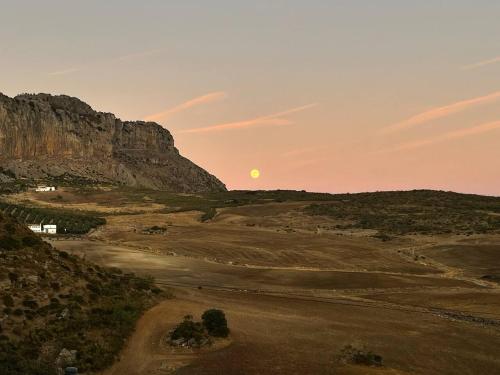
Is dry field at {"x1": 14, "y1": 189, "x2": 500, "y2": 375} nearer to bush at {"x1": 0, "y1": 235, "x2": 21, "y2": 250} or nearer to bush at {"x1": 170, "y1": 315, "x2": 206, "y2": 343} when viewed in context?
bush at {"x1": 170, "y1": 315, "x2": 206, "y2": 343}

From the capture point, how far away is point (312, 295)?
45.2m

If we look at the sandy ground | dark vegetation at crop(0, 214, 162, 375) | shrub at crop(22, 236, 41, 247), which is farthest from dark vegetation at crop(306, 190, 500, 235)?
shrub at crop(22, 236, 41, 247)

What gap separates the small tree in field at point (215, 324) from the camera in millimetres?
29094

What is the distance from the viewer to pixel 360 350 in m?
26.6

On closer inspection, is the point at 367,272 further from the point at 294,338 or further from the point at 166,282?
the point at 294,338

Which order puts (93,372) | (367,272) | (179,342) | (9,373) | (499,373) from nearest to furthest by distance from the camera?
(9,373) → (93,372) → (499,373) → (179,342) → (367,272)

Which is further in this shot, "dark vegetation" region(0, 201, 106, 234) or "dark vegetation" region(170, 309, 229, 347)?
"dark vegetation" region(0, 201, 106, 234)

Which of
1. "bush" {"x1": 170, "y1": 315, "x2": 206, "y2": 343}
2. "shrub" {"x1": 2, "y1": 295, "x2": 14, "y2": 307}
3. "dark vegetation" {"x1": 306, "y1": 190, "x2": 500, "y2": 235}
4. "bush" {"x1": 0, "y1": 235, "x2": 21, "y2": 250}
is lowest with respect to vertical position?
"bush" {"x1": 170, "y1": 315, "x2": 206, "y2": 343}

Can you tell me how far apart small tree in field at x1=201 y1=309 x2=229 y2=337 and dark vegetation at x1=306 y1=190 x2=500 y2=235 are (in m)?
59.8

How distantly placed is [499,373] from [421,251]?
5123 centimetres

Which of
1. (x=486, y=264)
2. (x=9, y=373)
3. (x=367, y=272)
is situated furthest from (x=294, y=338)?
Result: (x=486, y=264)

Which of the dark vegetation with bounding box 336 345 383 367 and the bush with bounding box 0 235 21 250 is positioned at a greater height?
the bush with bounding box 0 235 21 250

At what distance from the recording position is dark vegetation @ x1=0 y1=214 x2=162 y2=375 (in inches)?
961

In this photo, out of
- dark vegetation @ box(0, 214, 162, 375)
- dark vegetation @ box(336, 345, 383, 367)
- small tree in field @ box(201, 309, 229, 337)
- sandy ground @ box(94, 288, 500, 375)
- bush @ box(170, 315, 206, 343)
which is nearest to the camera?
dark vegetation @ box(0, 214, 162, 375)
